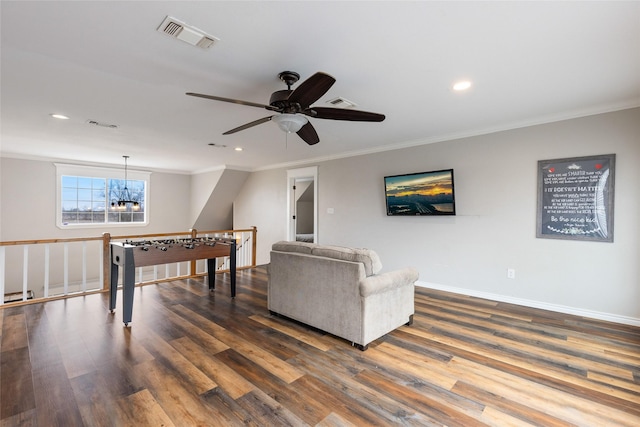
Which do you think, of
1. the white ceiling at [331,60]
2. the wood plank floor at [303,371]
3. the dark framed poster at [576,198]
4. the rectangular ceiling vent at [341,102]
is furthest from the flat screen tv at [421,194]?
the rectangular ceiling vent at [341,102]

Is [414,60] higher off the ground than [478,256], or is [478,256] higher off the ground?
[414,60]

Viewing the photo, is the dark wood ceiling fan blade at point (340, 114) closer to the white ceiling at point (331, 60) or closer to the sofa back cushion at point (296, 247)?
the white ceiling at point (331, 60)

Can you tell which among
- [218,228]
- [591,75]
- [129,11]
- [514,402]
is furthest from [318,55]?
[218,228]

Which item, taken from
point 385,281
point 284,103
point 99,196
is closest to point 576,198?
point 385,281

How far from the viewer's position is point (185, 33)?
1929mm

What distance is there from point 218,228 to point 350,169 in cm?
518

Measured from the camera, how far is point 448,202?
442 centimetres

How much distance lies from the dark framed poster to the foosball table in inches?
167

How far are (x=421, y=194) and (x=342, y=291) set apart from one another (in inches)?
101

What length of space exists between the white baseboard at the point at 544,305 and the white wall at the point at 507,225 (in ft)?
0.04

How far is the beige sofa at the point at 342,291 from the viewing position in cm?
269

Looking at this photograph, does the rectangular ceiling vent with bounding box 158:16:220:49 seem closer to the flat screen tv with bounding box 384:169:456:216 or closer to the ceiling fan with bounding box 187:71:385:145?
the ceiling fan with bounding box 187:71:385:145

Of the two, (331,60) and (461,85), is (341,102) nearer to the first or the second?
(331,60)

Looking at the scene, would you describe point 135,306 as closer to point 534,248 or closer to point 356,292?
point 356,292
